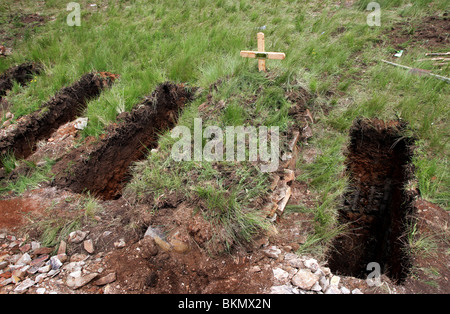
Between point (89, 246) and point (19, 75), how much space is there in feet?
14.7

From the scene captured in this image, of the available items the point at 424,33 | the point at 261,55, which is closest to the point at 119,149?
the point at 261,55

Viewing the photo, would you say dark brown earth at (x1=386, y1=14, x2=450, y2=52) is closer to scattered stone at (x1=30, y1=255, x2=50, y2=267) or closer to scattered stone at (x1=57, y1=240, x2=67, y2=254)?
scattered stone at (x1=57, y1=240, x2=67, y2=254)

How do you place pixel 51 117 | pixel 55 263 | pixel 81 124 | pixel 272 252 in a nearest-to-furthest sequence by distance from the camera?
1. pixel 55 263
2. pixel 272 252
3. pixel 81 124
4. pixel 51 117

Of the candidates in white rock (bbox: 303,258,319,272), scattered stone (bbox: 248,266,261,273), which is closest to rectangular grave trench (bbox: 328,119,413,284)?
white rock (bbox: 303,258,319,272)

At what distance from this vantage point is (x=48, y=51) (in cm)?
572

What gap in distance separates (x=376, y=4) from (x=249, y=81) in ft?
14.1

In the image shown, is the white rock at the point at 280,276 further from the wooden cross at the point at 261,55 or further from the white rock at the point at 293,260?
the wooden cross at the point at 261,55

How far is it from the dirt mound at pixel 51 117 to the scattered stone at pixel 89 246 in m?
2.31

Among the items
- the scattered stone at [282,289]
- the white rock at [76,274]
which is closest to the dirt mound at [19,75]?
the white rock at [76,274]

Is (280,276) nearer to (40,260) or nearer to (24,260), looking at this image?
(40,260)

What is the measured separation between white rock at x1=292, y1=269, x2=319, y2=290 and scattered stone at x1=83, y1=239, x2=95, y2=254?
6.04 ft

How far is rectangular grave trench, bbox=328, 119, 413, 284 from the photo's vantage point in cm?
361

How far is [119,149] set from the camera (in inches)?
161
